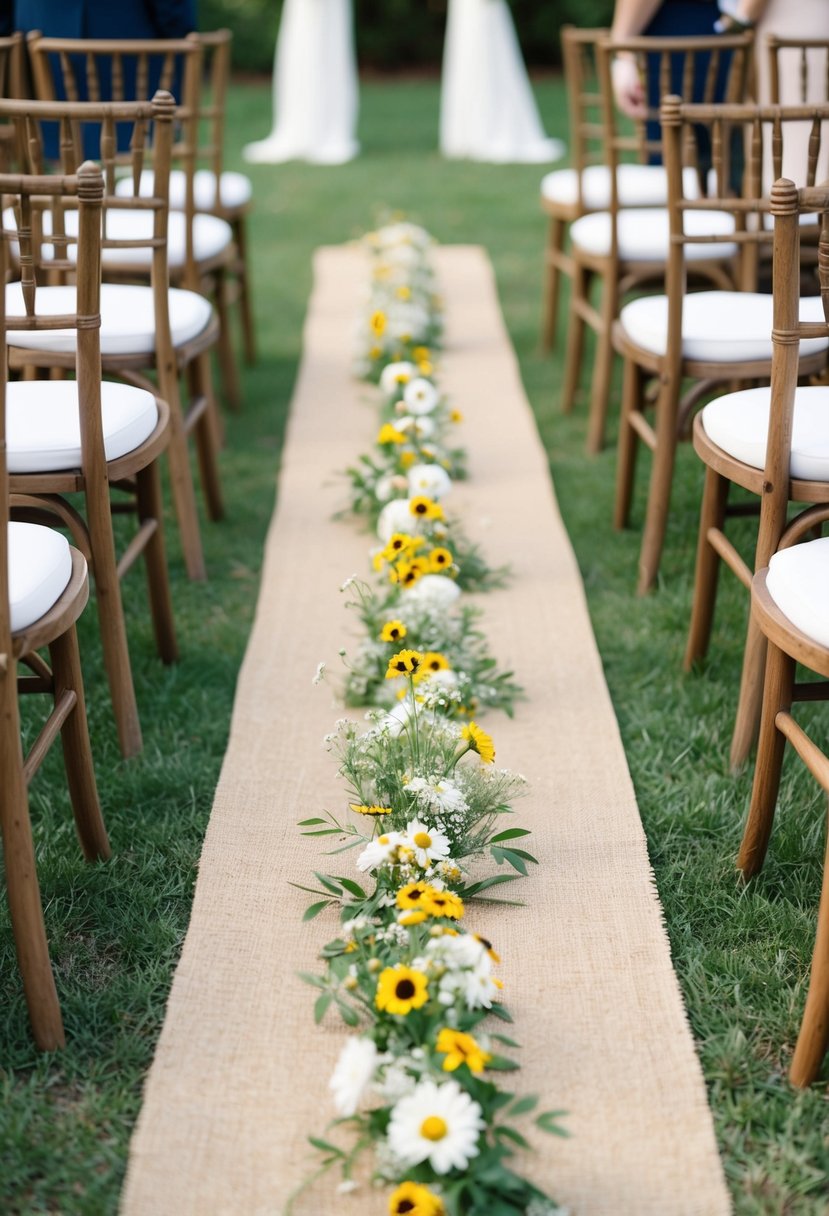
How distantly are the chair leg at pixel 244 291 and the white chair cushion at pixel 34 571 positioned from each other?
3004 millimetres

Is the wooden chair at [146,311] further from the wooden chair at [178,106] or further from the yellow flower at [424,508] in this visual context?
the yellow flower at [424,508]

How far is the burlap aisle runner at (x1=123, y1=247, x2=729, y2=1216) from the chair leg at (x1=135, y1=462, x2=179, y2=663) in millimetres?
193

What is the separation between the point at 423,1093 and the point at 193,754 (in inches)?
48.8

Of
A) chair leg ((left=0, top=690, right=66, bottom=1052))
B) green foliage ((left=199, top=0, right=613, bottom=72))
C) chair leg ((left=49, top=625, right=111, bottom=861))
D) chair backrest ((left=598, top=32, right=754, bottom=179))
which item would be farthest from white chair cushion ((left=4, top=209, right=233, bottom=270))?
green foliage ((left=199, top=0, right=613, bottom=72))

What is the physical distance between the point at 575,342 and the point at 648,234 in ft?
2.58

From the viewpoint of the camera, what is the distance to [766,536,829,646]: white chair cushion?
5.97 feet

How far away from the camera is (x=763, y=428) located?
2.30 meters

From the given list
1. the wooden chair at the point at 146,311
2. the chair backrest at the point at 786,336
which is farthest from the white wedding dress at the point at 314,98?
the chair backrest at the point at 786,336

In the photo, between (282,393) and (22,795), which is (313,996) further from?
(282,393)

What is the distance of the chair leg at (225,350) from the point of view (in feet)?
14.8

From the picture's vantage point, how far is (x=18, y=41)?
11.8 ft

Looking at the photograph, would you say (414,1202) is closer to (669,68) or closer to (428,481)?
(428,481)

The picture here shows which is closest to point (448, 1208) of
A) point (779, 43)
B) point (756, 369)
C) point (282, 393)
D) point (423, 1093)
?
point (423, 1093)

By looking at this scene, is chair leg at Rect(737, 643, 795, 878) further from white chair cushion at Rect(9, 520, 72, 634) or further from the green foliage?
the green foliage
